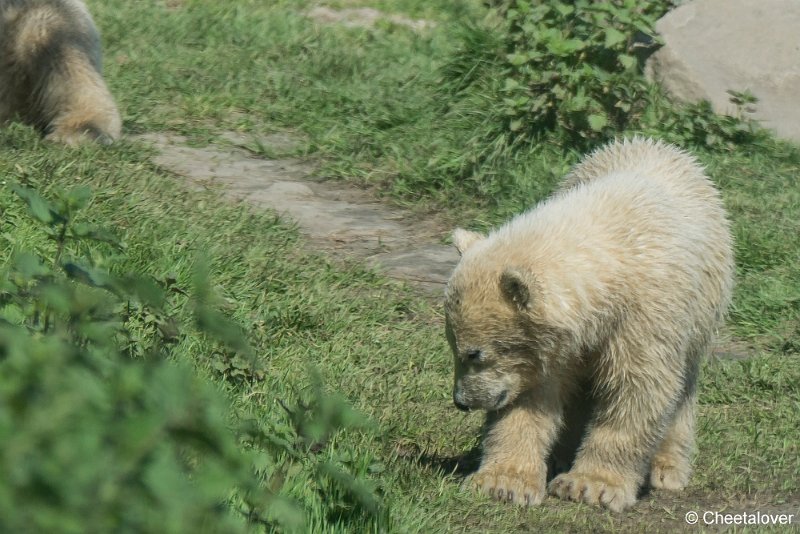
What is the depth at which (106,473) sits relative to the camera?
1.79 metres

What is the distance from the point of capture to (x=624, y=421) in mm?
4410

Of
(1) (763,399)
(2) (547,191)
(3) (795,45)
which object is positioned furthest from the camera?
(3) (795,45)

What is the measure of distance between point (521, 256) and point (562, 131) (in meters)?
3.94

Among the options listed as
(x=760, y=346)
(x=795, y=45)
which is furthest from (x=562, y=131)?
(x=760, y=346)

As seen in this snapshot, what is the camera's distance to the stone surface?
8.56 metres

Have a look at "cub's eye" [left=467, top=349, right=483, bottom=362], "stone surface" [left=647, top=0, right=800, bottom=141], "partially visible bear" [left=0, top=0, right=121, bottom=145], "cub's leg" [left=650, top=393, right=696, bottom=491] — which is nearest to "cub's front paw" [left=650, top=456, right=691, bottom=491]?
"cub's leg" [left=650, top=393, right=696, bottom=491]

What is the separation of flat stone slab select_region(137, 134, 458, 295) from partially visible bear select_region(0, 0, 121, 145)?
1.80 feet

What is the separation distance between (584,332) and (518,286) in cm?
28

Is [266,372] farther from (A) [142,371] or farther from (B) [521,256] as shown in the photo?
(A) [142,371]

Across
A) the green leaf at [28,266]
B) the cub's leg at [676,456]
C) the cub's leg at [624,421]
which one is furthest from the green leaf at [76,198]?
the cub's leg at [676,456]

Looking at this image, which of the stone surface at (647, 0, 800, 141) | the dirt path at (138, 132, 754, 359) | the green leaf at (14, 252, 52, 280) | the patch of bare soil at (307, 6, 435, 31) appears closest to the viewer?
the green leaf at (14, 252, 52, 280)

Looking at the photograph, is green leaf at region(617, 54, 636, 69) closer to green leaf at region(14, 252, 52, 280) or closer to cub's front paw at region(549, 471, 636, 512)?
cub's front paw at region(549, 471, 636, 512)

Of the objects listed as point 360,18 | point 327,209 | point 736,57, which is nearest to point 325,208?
point 327,209

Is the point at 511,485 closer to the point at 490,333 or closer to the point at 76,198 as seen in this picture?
the point at 490,333
